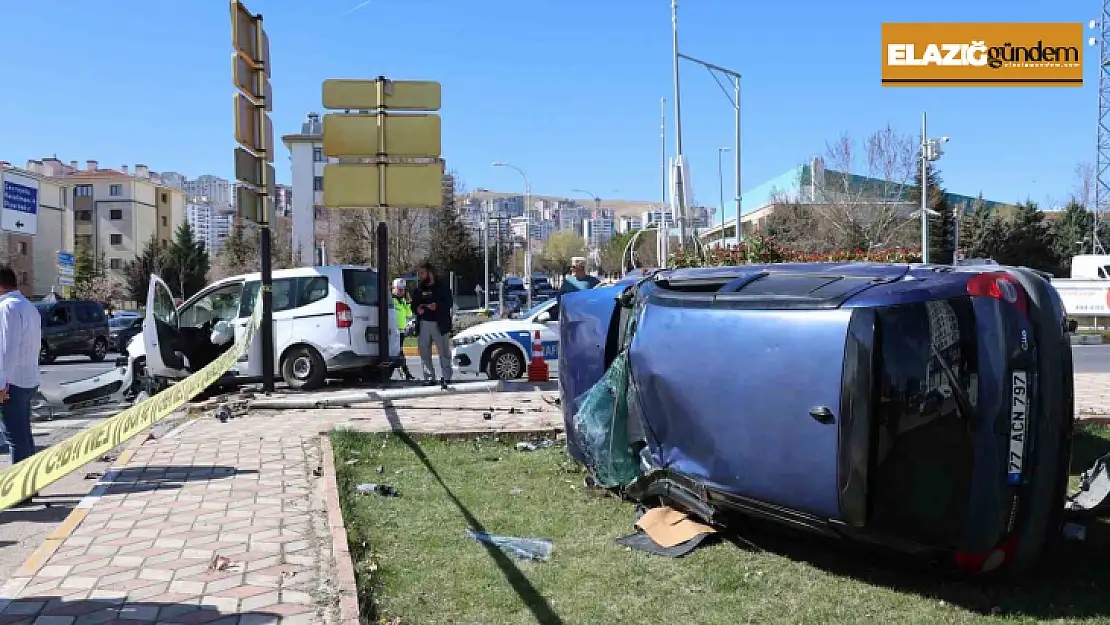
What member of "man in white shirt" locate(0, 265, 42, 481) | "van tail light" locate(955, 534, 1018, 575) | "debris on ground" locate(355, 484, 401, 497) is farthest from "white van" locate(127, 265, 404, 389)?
"van tail light" locate(955, 534, 1018, 575)

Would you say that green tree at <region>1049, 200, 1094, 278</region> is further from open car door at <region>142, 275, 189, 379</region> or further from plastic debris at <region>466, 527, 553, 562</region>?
plastic debris at <region>466, 527, 553, 562</region>

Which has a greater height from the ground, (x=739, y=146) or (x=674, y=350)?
(x=739, y=146)

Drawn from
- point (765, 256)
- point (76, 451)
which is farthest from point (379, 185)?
point (76, 451)

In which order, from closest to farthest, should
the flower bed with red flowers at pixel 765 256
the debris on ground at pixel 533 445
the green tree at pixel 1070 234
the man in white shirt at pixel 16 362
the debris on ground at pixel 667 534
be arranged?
1. the debris on ground at pixel 667 534
2. the man in white shirt at pixel 16 362
3. the debris on ground at pixel 533 445
4. the flower bed with red flowers at pixel 765 256
5. the green tree at pixel 1070 234

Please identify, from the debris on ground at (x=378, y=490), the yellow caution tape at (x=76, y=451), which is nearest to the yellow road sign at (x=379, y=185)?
the yellow caution tape at (x=76, y=451)

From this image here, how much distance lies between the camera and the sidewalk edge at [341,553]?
404 cm

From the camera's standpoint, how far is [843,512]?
13.2ft

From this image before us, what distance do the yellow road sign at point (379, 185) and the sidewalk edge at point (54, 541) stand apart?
230 inches

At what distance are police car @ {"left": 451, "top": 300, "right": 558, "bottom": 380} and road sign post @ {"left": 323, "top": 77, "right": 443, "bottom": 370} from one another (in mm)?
2027

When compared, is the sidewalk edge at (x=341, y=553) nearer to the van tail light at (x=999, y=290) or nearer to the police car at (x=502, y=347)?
the van tail light at (x=999, y=290)

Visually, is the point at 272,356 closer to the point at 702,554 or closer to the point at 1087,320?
the point at 702,554

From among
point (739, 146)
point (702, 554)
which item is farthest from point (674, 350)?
point (739, 146)

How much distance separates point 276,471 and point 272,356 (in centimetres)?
527

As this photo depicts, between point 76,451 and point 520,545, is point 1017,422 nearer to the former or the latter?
point 520,545
